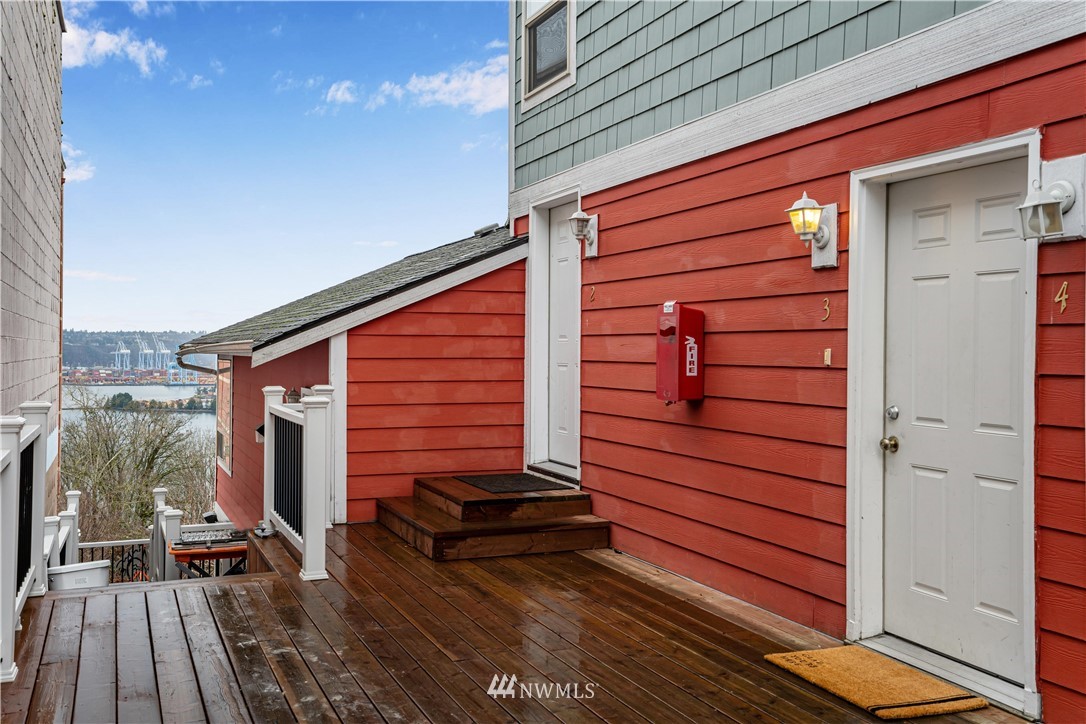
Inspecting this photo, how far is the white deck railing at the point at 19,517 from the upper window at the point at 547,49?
158 inches

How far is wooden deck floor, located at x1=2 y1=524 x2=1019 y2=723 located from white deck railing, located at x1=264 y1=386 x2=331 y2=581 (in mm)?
244

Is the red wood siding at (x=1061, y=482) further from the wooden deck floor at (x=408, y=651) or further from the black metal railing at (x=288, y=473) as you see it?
the black metal railing at (x=288, y=473)

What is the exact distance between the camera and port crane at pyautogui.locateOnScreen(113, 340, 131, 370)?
16531 mm

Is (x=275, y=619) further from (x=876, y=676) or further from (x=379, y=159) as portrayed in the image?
(x=379, y=159)

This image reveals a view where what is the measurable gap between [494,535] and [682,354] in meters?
1.70

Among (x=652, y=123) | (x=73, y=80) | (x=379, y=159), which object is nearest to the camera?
(x=652, y=123)

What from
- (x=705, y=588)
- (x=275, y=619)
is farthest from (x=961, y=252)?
(x=275, y=619)

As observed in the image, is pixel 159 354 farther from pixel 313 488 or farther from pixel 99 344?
pixel 313 488

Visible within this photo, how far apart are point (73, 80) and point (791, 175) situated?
87.3 feet

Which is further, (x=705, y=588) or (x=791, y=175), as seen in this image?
(x=705, y=588)

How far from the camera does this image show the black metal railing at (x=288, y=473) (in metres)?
4.95

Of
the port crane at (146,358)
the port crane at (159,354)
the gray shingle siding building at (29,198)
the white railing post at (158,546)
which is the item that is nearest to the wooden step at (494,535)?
the gray shingle siding building at (29,198)

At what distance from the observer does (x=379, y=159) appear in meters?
27.8

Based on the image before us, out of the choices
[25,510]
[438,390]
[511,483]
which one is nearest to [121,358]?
[438,390]
